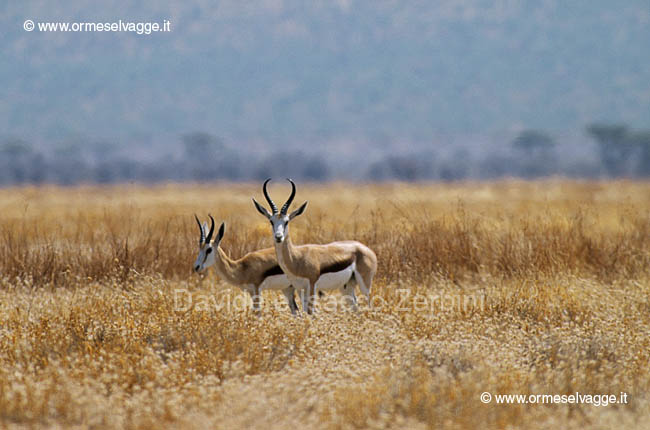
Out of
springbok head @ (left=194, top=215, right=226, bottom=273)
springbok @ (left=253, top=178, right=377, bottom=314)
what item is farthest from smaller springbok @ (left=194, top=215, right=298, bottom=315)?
springbok @ (left=253, top=178, right=377, bottom=314)

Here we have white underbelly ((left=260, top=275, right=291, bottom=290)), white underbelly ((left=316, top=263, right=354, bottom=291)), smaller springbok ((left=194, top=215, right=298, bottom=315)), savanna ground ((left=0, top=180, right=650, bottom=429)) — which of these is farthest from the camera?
white underbelly ((left=260, top=275, right=291, bottom=290))

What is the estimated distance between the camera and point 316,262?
910 cm

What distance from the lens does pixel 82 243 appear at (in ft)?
46.2

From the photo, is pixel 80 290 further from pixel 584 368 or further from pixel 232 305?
pixel 584 368

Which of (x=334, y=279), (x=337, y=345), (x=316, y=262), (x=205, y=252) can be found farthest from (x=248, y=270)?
(x=337, y=345)

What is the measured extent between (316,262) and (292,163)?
113709 millimetres

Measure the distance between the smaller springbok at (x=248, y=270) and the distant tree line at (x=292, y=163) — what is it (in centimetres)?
9676

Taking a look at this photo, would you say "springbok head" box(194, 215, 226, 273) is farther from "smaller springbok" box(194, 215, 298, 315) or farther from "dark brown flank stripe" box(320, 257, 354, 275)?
"dark brown flank stripe" box(320, 257, 354, 275)

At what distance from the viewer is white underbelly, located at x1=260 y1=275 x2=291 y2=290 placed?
9.45 m

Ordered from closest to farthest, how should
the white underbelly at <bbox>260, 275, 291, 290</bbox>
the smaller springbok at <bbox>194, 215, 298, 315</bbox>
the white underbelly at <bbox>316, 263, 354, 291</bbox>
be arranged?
1. the white underbelly at <bbox>316, 263, 354, 291</bbox>
2. the smaller springbok at <bbox>194, 215, 298, 315</bbox>
3. the white underbelly at <bbox>260, 275, 291, 290</bbox>

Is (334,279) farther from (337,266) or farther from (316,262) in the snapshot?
(316,262)

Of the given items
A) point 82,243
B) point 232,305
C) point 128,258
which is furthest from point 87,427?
point 82,243

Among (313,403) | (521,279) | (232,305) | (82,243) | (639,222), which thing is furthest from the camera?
(639,222)

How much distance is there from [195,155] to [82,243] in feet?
372
